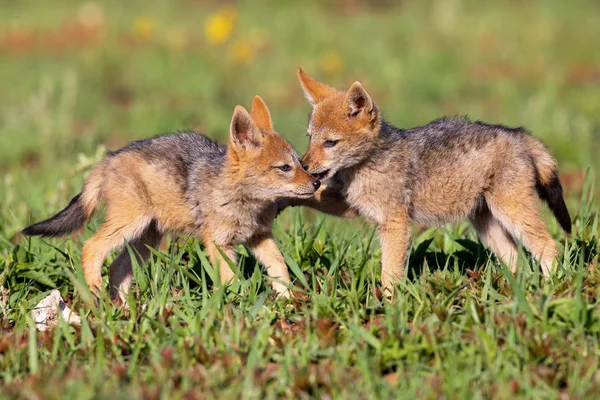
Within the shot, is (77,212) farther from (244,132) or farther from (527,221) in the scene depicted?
(527,221)

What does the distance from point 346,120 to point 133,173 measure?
160 cm

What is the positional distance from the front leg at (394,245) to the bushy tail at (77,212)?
2123mm

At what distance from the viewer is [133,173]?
6.38m

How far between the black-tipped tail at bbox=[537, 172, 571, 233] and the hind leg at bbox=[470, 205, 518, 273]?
0.38 m

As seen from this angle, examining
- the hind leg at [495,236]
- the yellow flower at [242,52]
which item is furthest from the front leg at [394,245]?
the yellow flower at [242,52]

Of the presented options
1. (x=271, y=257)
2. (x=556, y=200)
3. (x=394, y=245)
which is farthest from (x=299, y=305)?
(x=556, y=200)

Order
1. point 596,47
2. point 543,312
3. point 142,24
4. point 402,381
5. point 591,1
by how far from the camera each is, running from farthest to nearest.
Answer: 1. point 591,1
2. point 596,47
3. point 142,24
4. point 543,312
5. point 402,381

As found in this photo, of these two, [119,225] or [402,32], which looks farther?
[402,32]

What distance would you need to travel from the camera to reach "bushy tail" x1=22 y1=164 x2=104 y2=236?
6223 millimetres

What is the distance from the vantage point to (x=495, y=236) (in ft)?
21.9

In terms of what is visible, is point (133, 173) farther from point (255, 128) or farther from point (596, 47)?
point (596, 47)

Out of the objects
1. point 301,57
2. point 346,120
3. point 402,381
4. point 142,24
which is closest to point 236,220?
Answer: point 346,120

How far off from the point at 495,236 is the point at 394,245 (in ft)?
3.23

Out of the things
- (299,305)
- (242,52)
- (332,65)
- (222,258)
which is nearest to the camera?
(299,305)
